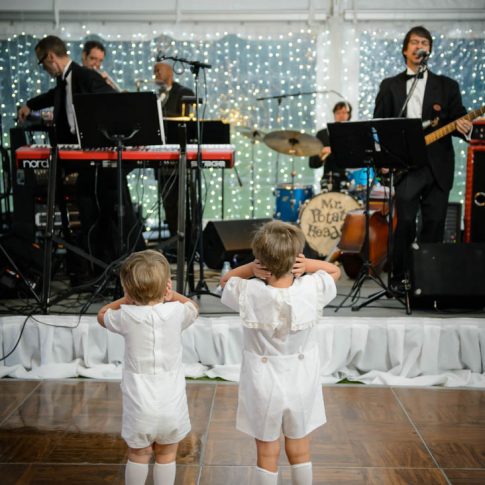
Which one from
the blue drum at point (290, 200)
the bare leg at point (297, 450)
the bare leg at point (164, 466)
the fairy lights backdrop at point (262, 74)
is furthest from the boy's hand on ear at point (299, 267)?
the fairy lights backdrop at point (262, 74)

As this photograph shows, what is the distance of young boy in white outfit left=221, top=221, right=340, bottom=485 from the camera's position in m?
2.30

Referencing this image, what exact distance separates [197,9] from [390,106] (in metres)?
4.08

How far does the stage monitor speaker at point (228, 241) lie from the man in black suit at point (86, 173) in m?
1.14

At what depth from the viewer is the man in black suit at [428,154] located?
4676 millimetres

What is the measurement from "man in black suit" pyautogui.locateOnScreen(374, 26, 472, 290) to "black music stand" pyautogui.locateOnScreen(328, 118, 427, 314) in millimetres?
297

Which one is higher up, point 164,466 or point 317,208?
point 317,208

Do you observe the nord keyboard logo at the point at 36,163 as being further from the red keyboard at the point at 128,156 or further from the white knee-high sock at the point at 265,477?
the white knee-high sock at the point at 265,477

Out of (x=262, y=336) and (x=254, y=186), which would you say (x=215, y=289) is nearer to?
(x=262, y=336)

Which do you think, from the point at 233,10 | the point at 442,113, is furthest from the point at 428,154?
the point at 233,10

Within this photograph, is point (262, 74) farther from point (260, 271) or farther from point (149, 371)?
point (149, 371)

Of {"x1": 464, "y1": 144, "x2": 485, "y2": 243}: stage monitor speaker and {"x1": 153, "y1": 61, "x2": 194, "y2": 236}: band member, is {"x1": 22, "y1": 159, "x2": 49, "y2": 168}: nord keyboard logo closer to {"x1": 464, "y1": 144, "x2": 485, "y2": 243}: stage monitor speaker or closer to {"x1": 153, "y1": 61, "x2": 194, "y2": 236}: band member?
{"x1": 153, "y1": 61, "x2": 194, "y2": 236}: band member

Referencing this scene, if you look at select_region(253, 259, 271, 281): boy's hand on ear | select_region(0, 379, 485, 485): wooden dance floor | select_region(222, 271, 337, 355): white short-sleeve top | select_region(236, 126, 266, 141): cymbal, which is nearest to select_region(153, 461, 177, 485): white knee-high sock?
select_region(0, 379, 485, 485): wooden dance floor

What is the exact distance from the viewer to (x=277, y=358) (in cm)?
234

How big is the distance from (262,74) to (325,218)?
2654 millimetres
